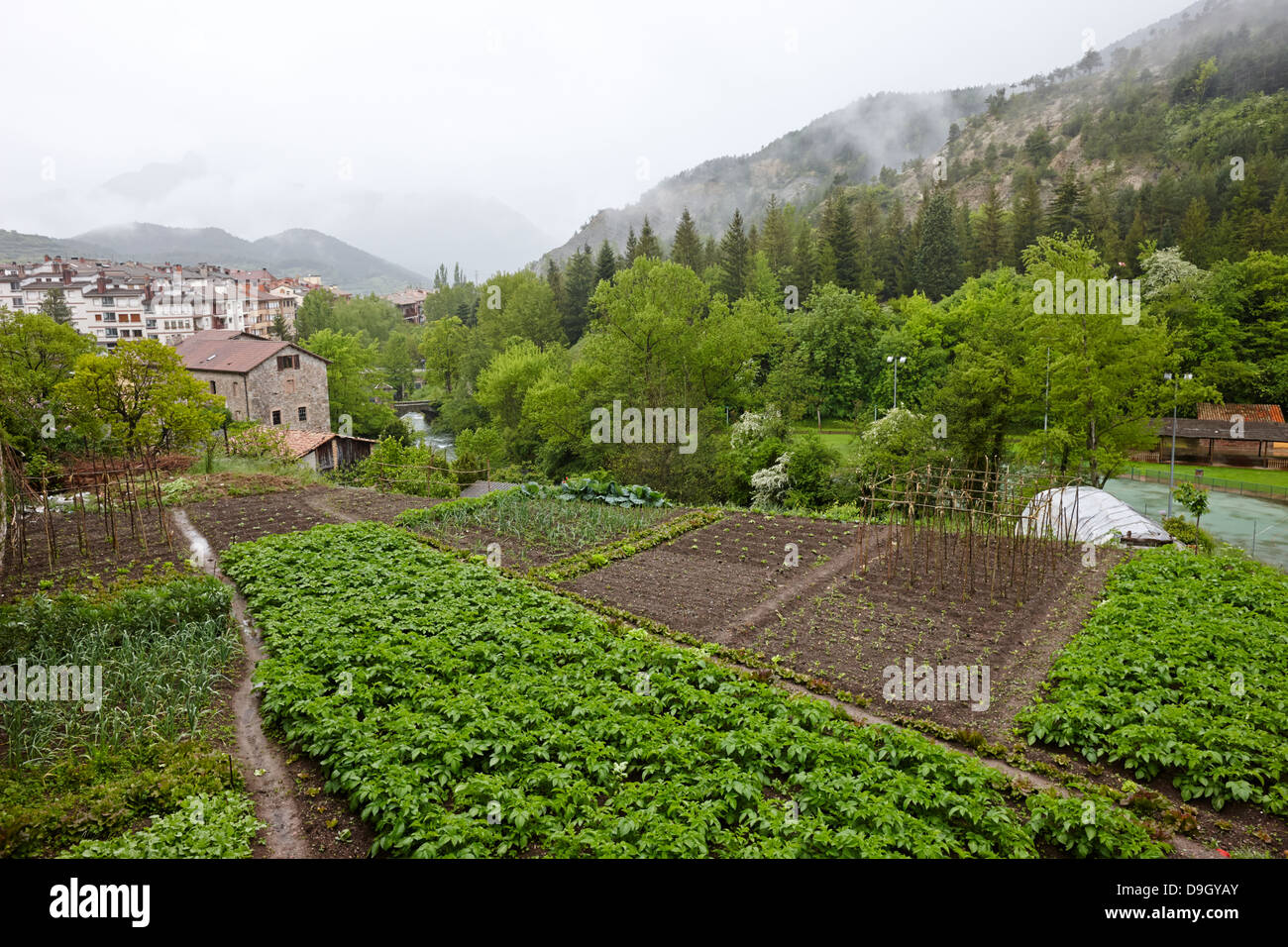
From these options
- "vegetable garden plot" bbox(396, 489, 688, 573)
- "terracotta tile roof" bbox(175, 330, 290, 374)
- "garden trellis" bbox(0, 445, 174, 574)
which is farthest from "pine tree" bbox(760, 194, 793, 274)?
"garden trellis" bbox(0, 445, 174, 574)

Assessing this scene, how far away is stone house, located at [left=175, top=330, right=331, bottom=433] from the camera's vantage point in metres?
42.0

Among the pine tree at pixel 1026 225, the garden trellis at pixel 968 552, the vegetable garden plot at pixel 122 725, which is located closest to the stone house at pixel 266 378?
the vegetable garden plot at pixel 122 725

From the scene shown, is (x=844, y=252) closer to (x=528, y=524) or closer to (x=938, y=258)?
(x=938, y=258)

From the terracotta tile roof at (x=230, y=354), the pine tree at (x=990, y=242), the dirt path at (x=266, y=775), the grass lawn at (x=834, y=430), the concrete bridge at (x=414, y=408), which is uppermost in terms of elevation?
the pine tree at (x=990, y=242)

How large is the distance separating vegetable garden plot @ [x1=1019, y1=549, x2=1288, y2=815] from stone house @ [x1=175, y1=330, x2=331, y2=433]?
4215 centimetres

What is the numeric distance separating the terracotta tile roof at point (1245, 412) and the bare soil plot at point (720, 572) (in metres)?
40.5

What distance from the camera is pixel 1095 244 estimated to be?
6003 cm

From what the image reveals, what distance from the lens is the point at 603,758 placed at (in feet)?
27.4

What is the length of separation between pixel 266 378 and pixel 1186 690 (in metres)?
44.5

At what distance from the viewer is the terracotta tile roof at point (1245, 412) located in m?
A: 45.8

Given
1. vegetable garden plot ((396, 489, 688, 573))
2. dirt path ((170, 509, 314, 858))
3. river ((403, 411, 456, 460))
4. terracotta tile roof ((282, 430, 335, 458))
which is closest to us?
dirt path ((170, 509, 314, 858))

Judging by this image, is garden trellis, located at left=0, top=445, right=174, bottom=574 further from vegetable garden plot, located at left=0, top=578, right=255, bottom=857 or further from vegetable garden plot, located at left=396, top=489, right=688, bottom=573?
vegetable garden plot, located at left=396, top=489, right=688, bottom=573

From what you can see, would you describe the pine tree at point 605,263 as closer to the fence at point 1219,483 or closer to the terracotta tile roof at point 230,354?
the terracotta tile roof at point 230,354
